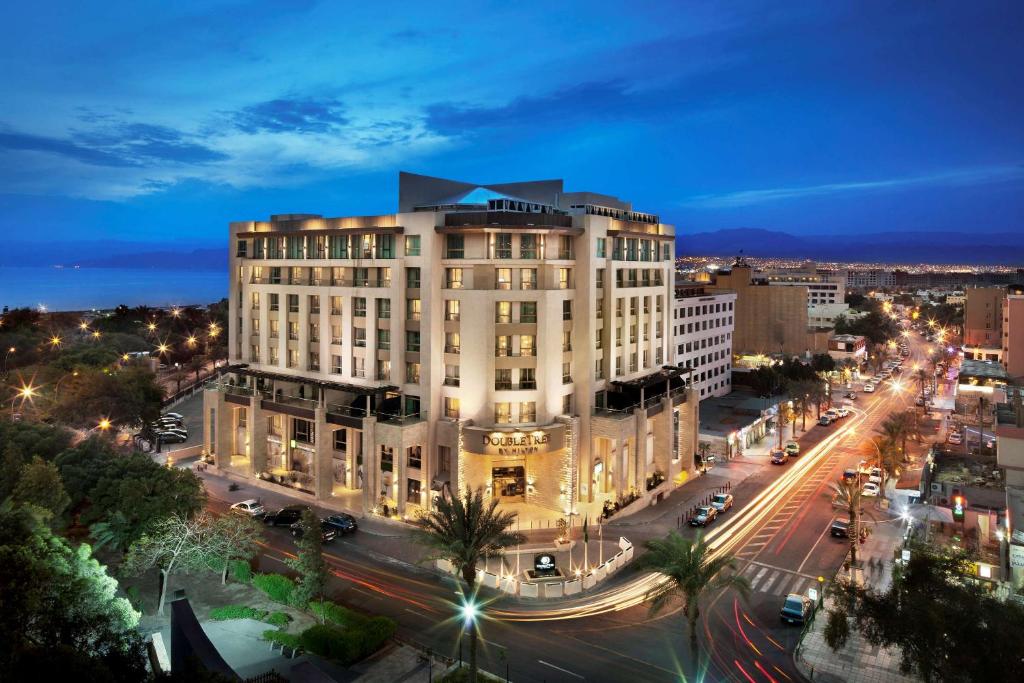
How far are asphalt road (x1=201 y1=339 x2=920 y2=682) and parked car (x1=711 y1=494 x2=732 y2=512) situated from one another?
3545mm

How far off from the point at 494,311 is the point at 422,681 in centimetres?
2953

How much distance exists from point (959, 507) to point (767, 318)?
290 ft

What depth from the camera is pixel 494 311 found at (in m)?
54.5

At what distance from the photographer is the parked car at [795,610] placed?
37.2m

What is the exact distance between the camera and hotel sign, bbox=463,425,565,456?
174 ft

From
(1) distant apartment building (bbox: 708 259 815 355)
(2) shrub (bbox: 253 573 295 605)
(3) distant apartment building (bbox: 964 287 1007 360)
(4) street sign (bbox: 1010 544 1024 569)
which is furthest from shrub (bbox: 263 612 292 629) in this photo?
(3) distant apartment building (bbox: 964 287 1007 360)

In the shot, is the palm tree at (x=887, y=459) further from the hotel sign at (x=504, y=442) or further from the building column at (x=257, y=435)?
the building column at (x=257, y=435)

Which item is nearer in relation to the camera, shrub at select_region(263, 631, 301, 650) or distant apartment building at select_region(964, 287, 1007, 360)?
shrub at select_region(263, 631, 301, 650)

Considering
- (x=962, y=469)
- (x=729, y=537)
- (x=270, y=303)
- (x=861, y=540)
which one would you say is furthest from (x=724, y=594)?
(x=270, y=303)

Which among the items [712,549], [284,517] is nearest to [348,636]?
[284,517]

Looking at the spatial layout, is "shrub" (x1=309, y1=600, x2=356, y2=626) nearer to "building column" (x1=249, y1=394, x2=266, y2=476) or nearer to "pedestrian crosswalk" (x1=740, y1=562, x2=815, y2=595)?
"pedestrian crosswalk" (x1=740, y1=562, x2=815, y2=595)

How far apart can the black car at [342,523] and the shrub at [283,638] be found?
1633cm

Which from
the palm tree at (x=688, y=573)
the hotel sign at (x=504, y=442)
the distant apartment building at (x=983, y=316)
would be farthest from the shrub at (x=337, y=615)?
the distant apartment building at (x=983, y=316)

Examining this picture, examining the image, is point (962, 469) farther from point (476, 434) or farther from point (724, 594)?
point (476, 434)
